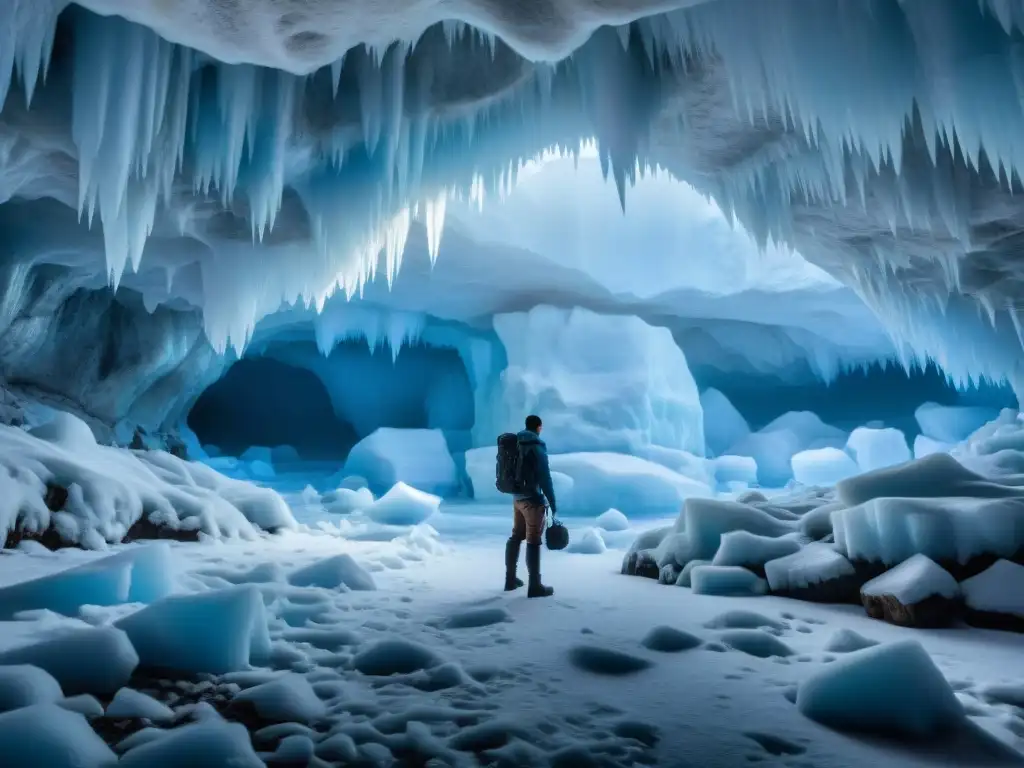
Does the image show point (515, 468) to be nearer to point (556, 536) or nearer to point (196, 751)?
point (556, 536)

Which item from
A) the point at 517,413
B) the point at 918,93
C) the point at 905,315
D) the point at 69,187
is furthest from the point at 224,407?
the point at 918,93

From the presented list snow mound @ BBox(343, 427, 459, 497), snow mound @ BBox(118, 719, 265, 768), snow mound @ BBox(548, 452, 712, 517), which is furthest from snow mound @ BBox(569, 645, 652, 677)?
snow mound @ BBox(343, 427, 459, 497)

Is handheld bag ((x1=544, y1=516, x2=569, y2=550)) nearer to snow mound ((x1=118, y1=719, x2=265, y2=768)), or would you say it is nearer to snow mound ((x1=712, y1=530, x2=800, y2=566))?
snow mound ((x1=712, y1=530, x2=800, y2=566))

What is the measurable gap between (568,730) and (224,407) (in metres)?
29.3

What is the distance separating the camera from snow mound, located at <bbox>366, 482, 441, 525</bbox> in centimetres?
939

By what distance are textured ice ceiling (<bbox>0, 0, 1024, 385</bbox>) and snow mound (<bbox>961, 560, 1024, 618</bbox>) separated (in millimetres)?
2985

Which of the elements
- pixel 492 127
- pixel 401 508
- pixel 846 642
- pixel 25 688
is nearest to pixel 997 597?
pixel 846 642

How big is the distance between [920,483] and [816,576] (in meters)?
1.28

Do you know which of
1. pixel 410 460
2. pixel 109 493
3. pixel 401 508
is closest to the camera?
pixel 109 493

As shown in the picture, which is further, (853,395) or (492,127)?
(853,395)

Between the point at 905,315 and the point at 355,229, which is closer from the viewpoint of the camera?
the point at 355,229

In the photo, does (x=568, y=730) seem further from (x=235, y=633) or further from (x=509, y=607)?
(x=509, y=607)

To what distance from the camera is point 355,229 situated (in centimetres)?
779

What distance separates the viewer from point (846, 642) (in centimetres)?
281
